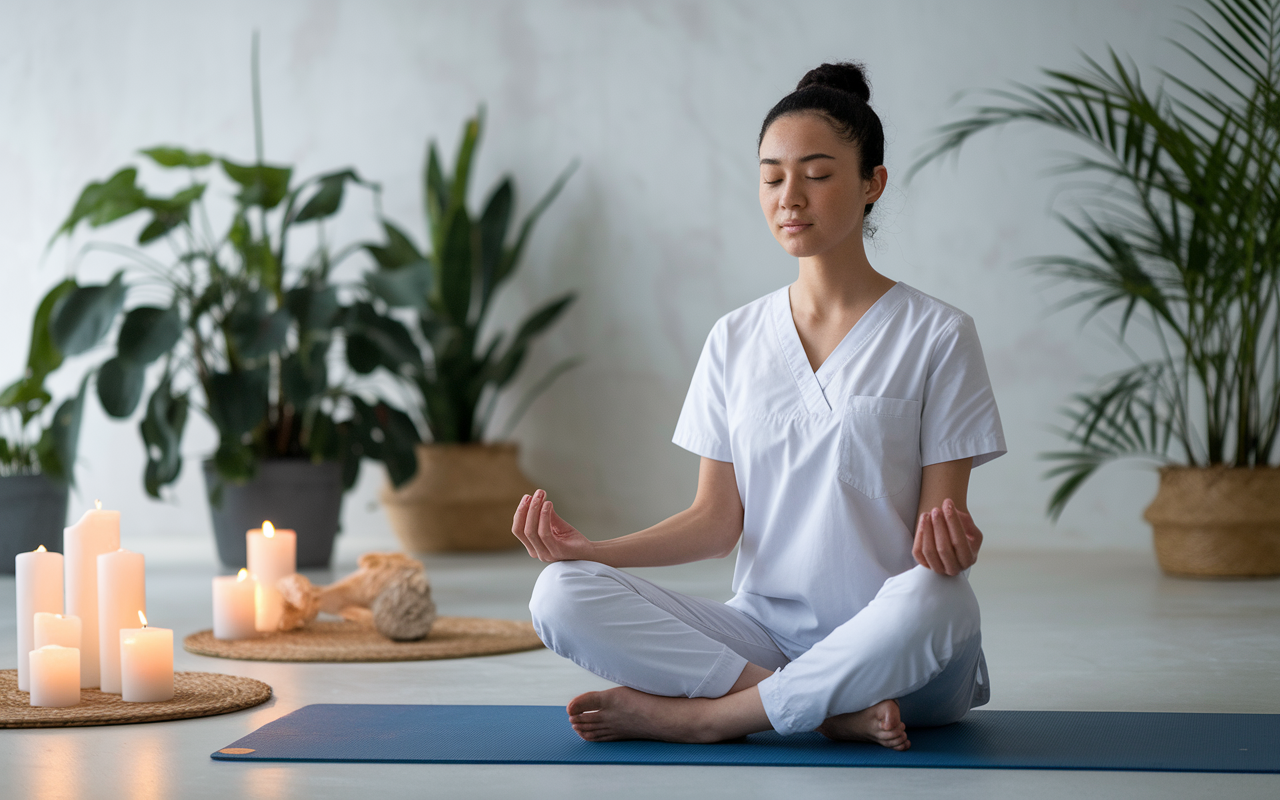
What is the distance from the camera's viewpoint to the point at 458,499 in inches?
157

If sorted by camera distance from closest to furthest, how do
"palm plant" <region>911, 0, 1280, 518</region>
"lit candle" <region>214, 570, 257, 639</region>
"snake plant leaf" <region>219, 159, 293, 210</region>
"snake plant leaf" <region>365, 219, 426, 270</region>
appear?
"lit candle" <region>214, 570, 257, 639</region> < "palm plant" <region>911, 0, 1280, 518</region> < "snake plant leaf" <region>219, 159, 293, 210</region> < "snake plant leaf" <region>365, 219, 426, 270</region>

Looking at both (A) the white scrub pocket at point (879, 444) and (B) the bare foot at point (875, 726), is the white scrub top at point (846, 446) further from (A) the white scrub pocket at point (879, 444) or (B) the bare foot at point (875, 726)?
(B) the bare foot at point (875, 726)

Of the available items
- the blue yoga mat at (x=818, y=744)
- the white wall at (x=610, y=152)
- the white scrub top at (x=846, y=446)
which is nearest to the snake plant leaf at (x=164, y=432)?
the white wall at (x=610, y=152)

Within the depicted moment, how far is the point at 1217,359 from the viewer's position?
10.3 ft

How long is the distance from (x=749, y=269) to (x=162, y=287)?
1.97 meters

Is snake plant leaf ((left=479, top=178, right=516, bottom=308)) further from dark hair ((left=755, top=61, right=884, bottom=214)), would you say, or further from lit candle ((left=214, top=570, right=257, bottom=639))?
dark hair ((left=755, top=61, right=884, bottom=214))

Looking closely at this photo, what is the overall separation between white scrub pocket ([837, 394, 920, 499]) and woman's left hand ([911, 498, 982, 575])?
169 mm

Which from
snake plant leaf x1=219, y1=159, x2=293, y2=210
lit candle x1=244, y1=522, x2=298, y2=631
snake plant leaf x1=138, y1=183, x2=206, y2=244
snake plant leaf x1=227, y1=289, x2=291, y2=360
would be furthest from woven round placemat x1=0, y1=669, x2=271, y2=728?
snake plant leaf x1=219, y1=159, x2=293, y2=210

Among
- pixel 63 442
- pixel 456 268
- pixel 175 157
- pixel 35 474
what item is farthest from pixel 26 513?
pixel 456 268

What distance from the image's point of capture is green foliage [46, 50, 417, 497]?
3203mm

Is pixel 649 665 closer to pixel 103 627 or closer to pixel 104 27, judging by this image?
pixel 103 627

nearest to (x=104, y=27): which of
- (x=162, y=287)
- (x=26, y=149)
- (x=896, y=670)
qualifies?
(x=26, y=149)

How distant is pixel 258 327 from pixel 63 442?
54 cm

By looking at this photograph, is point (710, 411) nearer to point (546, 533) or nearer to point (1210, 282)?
point (546, 533)
